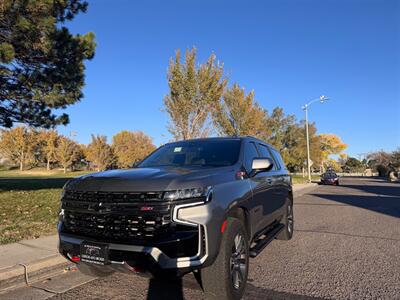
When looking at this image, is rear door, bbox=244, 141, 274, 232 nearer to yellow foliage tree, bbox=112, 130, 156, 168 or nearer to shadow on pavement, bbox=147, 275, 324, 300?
shadow on pavement, bbox=147, 275, 324, 300

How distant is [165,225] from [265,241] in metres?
2.25

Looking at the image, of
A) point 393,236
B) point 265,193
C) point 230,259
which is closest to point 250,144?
point 265,193

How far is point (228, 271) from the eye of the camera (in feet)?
12.3

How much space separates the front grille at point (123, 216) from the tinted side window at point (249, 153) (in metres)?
1.62

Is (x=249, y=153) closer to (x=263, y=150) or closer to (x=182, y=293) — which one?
(x=263, y=150)

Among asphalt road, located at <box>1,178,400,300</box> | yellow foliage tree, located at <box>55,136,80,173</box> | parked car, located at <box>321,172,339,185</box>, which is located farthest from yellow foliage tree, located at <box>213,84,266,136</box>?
yellow foliage tree, located at <box>55,136,80,173</box>

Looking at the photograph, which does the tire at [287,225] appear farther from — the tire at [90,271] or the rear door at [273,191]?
the tire at [90,271]

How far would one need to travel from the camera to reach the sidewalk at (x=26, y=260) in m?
4.79

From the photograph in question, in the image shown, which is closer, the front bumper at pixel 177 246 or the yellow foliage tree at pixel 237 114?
the front bumper at pixel 177 246

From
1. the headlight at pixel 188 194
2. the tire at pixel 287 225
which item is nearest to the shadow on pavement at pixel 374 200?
the tire at pixel 287 225

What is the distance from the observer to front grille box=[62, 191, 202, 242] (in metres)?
3.48

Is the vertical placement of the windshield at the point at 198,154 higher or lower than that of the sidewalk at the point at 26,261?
higher

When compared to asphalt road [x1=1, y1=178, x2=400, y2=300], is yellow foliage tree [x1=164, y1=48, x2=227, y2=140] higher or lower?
higher

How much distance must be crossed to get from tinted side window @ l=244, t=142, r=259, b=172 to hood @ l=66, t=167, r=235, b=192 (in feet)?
2.69
